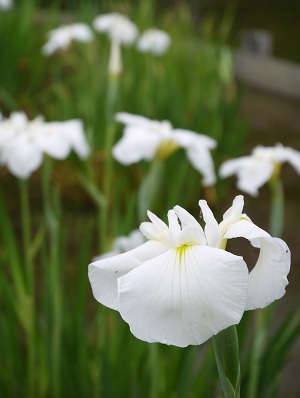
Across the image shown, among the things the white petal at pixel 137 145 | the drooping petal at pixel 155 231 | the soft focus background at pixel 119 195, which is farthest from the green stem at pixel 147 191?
the drooping petal at pixel 155 231

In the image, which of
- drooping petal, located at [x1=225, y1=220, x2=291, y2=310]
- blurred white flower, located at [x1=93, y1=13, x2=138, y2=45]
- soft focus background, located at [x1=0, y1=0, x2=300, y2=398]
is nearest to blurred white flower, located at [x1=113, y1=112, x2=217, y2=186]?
soft focus background, located at [x1=0, y1=0, x2=300, y2=398]

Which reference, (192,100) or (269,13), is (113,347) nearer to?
(192,100)

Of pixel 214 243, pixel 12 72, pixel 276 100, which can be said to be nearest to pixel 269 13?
pixel 276 100

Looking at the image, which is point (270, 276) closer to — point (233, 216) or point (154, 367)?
point (233, 216)

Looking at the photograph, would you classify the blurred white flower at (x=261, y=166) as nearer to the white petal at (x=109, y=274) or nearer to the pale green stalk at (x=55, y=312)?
the pale green stalk at (x=55, y=312)

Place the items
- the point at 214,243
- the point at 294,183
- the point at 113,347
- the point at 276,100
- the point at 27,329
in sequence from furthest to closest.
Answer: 1. the point at 276,100
2. the point at 294,183
3. the point at 27,329
4. the point at 113,347
5. the point at 214,243

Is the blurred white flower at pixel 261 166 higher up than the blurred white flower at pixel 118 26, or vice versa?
the blurred white flower at pixel 118 26
